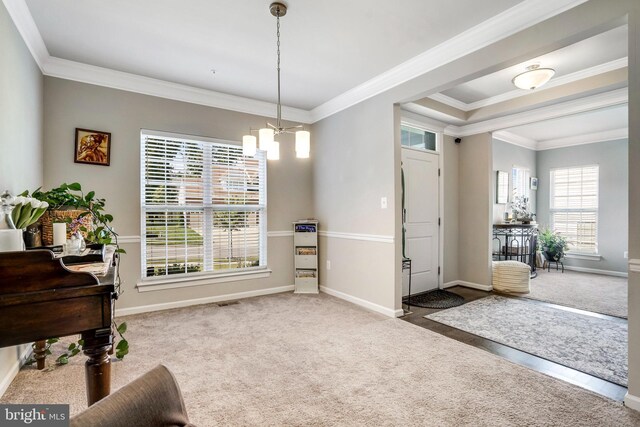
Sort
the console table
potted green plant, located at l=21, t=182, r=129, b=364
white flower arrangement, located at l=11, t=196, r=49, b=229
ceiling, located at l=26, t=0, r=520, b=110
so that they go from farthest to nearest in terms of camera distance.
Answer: the console table
ceiling, located at l=26, t=0, r=520, b=110
potted green plant, located at l=21, t=182, r=129, b=364
white flower arrangement, located at l=11, t=196, r=49, b=229

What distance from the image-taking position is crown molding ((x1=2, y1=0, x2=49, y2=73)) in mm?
2158

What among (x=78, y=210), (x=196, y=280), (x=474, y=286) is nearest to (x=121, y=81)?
(x=78, y=210)

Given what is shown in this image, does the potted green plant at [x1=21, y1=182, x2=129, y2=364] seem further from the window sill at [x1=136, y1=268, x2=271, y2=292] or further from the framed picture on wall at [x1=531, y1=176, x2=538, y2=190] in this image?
the framed picture on wall at [x1=531, y1=176, x2=538, y2=190]

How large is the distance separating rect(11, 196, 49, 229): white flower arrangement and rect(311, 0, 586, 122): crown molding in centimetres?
318

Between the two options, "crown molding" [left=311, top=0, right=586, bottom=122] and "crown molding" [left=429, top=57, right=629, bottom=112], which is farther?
"crown molding" [left=429, top=57, right=629, bottom=112]

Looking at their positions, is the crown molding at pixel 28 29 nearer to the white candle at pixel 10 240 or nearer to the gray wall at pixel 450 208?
the white candle at pixel 10 240

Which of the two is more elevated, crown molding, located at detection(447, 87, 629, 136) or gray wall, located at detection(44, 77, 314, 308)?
crown molding, located at detection(447, 87, 629, 136)

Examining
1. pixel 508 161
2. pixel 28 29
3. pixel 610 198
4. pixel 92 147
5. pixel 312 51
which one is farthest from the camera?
pixel 508 161

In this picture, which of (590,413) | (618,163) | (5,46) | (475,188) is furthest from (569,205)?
(5,46)

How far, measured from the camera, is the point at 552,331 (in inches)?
119

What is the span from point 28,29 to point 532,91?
5027 millimetres

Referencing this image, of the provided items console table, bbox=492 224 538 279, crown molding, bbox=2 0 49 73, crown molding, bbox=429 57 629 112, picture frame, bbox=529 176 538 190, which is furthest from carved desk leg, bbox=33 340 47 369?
picture frame, bbox=529 176 538 190

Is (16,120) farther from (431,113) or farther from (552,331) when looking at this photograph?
(552,331)

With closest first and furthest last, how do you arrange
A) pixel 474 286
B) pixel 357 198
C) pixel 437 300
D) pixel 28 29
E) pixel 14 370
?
pixel 14 370
pixel 28 29
pixel 357 198
pixel 437 300
pixel 474 286
